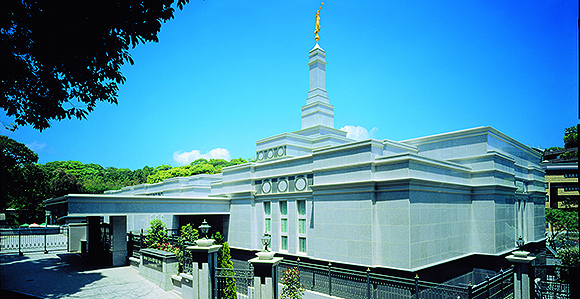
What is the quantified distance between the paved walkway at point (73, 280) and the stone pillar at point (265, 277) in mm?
5554

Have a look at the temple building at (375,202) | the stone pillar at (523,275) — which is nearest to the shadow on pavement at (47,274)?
the temple building at (375,202)

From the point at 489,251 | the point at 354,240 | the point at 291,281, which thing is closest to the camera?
the point at 291,281

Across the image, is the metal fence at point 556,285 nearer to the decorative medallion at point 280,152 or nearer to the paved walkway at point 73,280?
the paved walkway at point 73,280

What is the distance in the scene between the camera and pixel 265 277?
11.3 metres

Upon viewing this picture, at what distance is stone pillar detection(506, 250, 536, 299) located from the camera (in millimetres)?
12023

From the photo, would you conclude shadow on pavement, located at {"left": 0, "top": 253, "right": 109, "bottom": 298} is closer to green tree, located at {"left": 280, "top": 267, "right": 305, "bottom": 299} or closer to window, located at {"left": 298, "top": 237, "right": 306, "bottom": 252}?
green tree, located at {"left": 280, "top": 267, "right": 305, "bottom": 299}

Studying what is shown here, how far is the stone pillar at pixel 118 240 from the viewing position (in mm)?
19766

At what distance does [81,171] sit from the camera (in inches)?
3300

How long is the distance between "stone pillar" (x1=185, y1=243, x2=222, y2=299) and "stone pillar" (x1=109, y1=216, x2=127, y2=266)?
28.7 feet

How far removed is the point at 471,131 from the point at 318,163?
9042mm

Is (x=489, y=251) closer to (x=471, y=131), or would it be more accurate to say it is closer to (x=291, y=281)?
(x=471, y=131)

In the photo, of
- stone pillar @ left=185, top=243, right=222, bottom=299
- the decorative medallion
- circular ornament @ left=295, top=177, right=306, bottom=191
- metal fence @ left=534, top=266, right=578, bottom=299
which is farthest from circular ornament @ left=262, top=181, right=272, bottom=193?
metal fence @ left=534, top=266, right=578, bottom=299

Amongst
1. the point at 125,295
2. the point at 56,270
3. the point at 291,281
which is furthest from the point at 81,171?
the point at 291,281

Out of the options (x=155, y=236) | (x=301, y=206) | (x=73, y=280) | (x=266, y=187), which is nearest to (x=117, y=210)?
(x=155, y=236)
